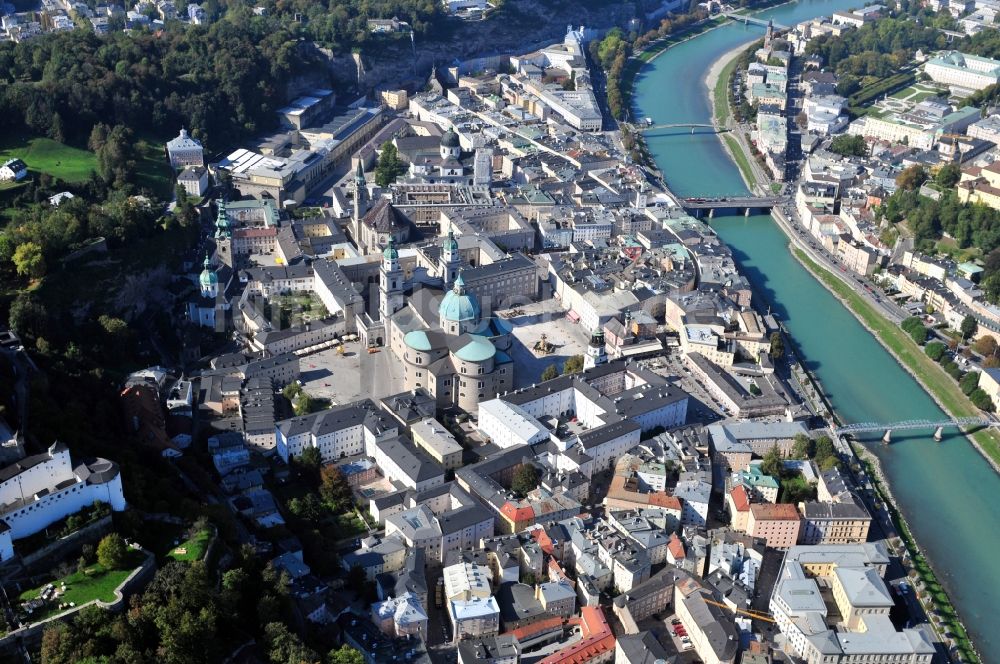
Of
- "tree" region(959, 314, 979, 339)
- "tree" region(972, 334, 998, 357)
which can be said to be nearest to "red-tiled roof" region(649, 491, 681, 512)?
"tree" region(972, 334, 998, 357)

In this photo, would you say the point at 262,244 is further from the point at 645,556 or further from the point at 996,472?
the point at 996,472

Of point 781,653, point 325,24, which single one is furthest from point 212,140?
point 781,653

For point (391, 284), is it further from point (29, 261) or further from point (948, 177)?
point (948, 177)

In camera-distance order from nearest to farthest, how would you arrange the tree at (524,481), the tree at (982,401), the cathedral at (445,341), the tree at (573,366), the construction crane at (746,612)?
the construction crane at (746,612) → the tree at (524,481) → the cathedral at (445,341) → the tree at (573,366) → the tree at (982,401)

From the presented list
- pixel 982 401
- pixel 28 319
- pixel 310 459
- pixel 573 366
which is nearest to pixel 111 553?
pixel 310 459

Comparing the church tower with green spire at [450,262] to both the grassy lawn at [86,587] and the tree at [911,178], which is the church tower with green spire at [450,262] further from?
the tree at [911,178]

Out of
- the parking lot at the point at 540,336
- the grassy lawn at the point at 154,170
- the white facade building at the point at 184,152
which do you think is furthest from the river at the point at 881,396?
the grassy lawn at the point at 154,170
